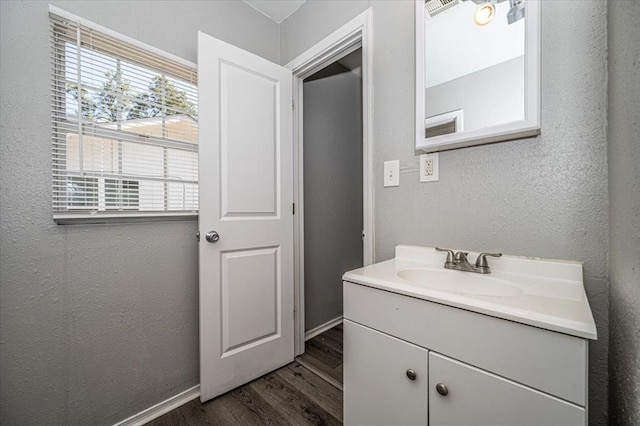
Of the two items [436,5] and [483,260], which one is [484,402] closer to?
[483,260]

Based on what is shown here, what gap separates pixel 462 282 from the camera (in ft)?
3.22

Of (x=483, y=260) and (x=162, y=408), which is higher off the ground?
(x=483, y=260)

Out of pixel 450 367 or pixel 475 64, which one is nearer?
pixel 450 367

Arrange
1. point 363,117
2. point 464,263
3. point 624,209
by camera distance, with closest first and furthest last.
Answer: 1. point 624,209
2. point 464,263
3. point 363,117

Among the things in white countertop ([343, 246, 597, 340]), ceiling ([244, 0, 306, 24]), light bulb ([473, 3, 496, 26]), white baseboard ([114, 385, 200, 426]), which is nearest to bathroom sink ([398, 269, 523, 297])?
white countertop ([343, 246, 597, 340])

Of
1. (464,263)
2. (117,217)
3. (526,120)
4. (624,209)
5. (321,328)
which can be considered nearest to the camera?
(624,209)

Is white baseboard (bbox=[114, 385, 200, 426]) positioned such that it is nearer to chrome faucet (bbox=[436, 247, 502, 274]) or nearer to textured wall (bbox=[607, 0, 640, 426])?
chrome faucet (bbox=[436, 247, 502, 274])

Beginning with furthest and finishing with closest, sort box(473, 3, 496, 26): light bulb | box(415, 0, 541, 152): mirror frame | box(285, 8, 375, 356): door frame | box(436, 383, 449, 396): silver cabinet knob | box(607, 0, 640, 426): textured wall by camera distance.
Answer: box(285, 8, 375, 356): door frame < box(473, 3, 496, 26): light bulb < box(415, 0, 541, 152): mirror frame < box(436, 383, 449, 396): silver cabinet knob < box(607, 0, 640, 426): textured wall

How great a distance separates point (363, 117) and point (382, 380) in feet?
3.93

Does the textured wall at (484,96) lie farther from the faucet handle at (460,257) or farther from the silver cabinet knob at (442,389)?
the silver cabinet knob at (442,389)

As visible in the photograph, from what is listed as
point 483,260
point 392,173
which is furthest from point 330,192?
point 483,260

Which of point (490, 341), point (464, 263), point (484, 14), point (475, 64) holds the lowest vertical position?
point (490, 341)

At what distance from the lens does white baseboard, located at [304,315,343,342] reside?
222cm

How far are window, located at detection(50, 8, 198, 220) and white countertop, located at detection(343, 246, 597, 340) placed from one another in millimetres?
1134
